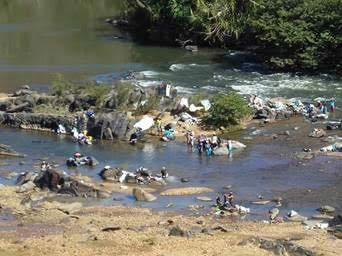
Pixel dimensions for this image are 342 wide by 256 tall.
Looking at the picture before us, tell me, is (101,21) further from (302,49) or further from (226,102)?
(226,102)

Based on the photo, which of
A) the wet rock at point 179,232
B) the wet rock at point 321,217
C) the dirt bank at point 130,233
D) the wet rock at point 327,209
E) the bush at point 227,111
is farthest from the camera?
the bush at point 227,111

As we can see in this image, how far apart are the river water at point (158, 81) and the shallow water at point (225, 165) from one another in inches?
2.4

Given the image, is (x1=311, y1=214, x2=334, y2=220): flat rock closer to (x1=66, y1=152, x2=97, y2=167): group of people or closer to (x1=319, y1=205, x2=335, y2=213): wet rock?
(x1=319, y1=205, x2=335, y2=213): wet rock

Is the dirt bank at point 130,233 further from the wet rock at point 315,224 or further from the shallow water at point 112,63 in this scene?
the shallow water at point 112,63

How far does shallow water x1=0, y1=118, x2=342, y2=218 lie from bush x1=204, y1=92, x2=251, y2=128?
2696 millimetres

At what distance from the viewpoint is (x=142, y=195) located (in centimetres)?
3775

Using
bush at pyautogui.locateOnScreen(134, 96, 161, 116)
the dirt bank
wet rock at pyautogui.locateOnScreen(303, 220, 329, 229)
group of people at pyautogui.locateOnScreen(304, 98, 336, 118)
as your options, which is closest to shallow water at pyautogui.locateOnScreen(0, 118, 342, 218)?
wet rock at pyautogui.locateOnScreen(303, 220, 329, 229)

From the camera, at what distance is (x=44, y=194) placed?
126ft

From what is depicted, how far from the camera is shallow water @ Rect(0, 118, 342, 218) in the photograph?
37.7 m

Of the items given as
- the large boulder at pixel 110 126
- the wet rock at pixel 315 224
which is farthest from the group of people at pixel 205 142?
the wet rock at pixel 315 224

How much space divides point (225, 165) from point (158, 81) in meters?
24.4

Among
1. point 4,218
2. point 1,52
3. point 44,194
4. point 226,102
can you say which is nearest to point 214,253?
point 4,218

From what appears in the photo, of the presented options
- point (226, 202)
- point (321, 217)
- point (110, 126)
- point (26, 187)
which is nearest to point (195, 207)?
point (226, 202)

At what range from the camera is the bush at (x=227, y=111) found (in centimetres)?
5319
